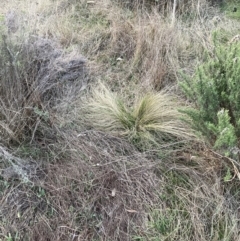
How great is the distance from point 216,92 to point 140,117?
619 mm

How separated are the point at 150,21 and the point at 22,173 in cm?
202

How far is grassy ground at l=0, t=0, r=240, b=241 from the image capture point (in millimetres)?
1866

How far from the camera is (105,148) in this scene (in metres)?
2.19

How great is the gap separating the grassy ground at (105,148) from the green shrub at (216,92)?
0.15m

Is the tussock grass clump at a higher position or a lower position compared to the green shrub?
lower

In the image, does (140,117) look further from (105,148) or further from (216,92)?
(216,92)

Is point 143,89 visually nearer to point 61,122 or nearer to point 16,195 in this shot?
point 61,122

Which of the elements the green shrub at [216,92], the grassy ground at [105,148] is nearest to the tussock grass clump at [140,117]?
the grassy ground at [105,148]

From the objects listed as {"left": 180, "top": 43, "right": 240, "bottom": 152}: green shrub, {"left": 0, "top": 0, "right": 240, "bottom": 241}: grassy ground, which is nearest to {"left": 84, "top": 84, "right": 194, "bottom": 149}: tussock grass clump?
{"left": 0, "top": 0, "right": 240, "bottom": 241}: grassy ground

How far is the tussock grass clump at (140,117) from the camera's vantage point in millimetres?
2266

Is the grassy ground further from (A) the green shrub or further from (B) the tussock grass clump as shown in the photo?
(A) the green shrub

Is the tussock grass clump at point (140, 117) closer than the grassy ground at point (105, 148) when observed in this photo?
No

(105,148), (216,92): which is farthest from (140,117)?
(216,92)

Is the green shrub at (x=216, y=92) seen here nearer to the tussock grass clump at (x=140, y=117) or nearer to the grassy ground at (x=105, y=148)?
the grassy ground at (x=105, y=148)
